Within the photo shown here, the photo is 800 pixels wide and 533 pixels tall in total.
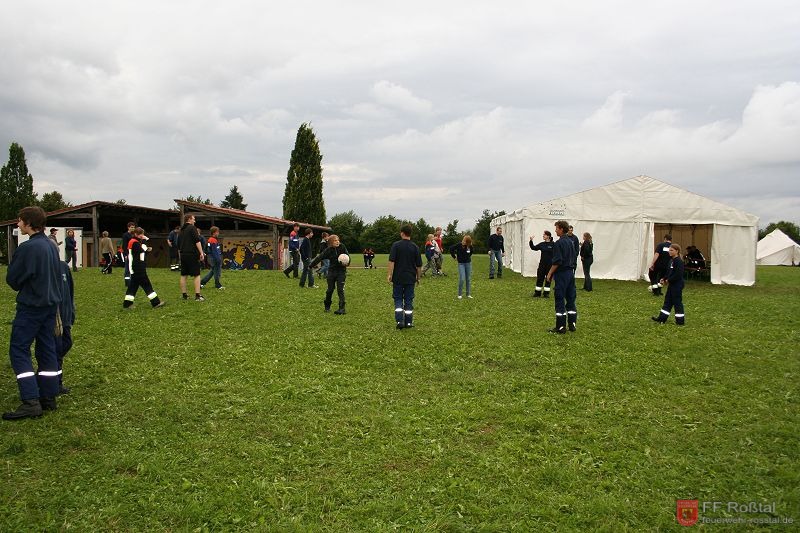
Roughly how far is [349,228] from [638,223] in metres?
60.7

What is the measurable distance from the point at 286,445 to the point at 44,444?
2.00 meters

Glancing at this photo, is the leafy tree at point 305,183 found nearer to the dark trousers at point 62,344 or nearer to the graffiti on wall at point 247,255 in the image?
the graffiti on wall at point 247,255

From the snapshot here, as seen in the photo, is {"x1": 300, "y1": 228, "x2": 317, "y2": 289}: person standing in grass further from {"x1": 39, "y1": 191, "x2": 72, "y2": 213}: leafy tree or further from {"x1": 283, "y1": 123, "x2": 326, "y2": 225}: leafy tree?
{"x1": 39, "y1": 191, "x2": 72, "y2": 213}: leafy tree

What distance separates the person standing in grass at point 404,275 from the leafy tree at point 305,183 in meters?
39.0

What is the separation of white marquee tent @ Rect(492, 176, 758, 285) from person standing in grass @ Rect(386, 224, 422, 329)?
1174cm

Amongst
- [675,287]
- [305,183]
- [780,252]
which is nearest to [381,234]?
[305,183]

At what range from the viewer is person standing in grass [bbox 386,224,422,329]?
9.41 metres

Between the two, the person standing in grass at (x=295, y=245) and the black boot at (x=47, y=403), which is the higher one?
the person standing in grass at (x=295, y=245)

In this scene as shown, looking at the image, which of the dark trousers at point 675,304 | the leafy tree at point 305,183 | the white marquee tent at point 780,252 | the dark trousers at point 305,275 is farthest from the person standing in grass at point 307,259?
the white marquee tent at point 780,252

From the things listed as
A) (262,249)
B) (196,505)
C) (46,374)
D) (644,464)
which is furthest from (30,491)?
(262,249)

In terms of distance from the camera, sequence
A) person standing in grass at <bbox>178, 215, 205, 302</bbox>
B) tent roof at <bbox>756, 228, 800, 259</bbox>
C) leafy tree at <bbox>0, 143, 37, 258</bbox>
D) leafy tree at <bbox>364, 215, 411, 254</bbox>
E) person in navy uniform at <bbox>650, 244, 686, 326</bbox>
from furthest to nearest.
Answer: leafy tree at <bbox>364, 215, 411, 254</bbox>, leafy tree at <bbox>0, 143, 37, 258</bbox>, tent roof at <bbox>756, 228, 800, 259</bbox>, person standing in grass at <bbox>178, 215, 205, 302</bbox>, person in navy uniform at <bbox>650, 244, 686, 326</bbox>

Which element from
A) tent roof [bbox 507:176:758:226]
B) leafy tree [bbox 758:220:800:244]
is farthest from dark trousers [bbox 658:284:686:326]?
leafy tree [bbox 758:220:800:244]

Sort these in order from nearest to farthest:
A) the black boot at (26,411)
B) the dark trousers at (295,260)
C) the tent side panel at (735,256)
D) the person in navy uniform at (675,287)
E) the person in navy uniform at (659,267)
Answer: the black boot at (26,411), the person in navy uniform at (675,287), the person in navy uniform at (659,267), the tent side panel at (735,256), the dark trousers at (295,260)

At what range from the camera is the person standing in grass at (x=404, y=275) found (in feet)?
30.9
